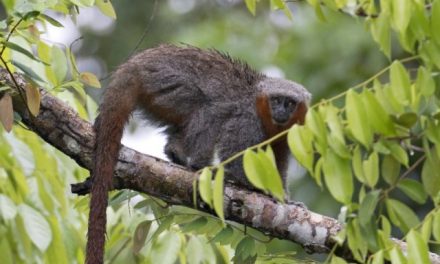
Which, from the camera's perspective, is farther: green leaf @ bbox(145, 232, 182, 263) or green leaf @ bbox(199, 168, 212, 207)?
green leaf @ bbox(145, 232, 182, 263)

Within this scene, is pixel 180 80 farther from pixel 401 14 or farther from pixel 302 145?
pixel 401 14

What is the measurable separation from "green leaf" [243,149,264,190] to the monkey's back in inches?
102

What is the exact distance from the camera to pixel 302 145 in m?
2.80

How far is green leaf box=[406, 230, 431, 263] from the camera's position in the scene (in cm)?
267

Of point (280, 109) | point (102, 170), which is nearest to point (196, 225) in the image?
point (102, 170)

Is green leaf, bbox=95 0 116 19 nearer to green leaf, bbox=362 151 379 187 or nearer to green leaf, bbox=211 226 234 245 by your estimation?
green leaf, bbox=211 226 234 245

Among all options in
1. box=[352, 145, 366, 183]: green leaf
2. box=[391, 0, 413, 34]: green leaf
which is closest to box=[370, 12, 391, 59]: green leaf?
box=[391, 0, 413, 34]: green leaf

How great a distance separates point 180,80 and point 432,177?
2.70 metres

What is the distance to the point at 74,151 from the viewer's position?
4457mm

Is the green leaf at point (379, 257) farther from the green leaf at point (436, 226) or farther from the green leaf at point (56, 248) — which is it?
the green leaf at point (56, 248)

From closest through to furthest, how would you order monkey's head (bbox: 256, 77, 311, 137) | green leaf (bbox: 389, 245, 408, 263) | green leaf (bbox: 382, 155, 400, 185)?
green leaf (bbox: 389, 245, 408, 263) < green leaf (bbox: 382, 155, 400, 185) < monkey's head (bbox: 256, 77, 311, 137)

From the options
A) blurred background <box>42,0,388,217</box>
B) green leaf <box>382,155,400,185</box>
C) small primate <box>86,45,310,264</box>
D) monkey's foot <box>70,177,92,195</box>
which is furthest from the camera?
blurred background <box>42,0,388,217</box>

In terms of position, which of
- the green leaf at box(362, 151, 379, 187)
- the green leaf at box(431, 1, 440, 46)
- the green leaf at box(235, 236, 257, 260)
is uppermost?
the green leaf at box(431, 1, 440, 46)

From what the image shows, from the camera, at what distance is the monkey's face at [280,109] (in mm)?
5730
